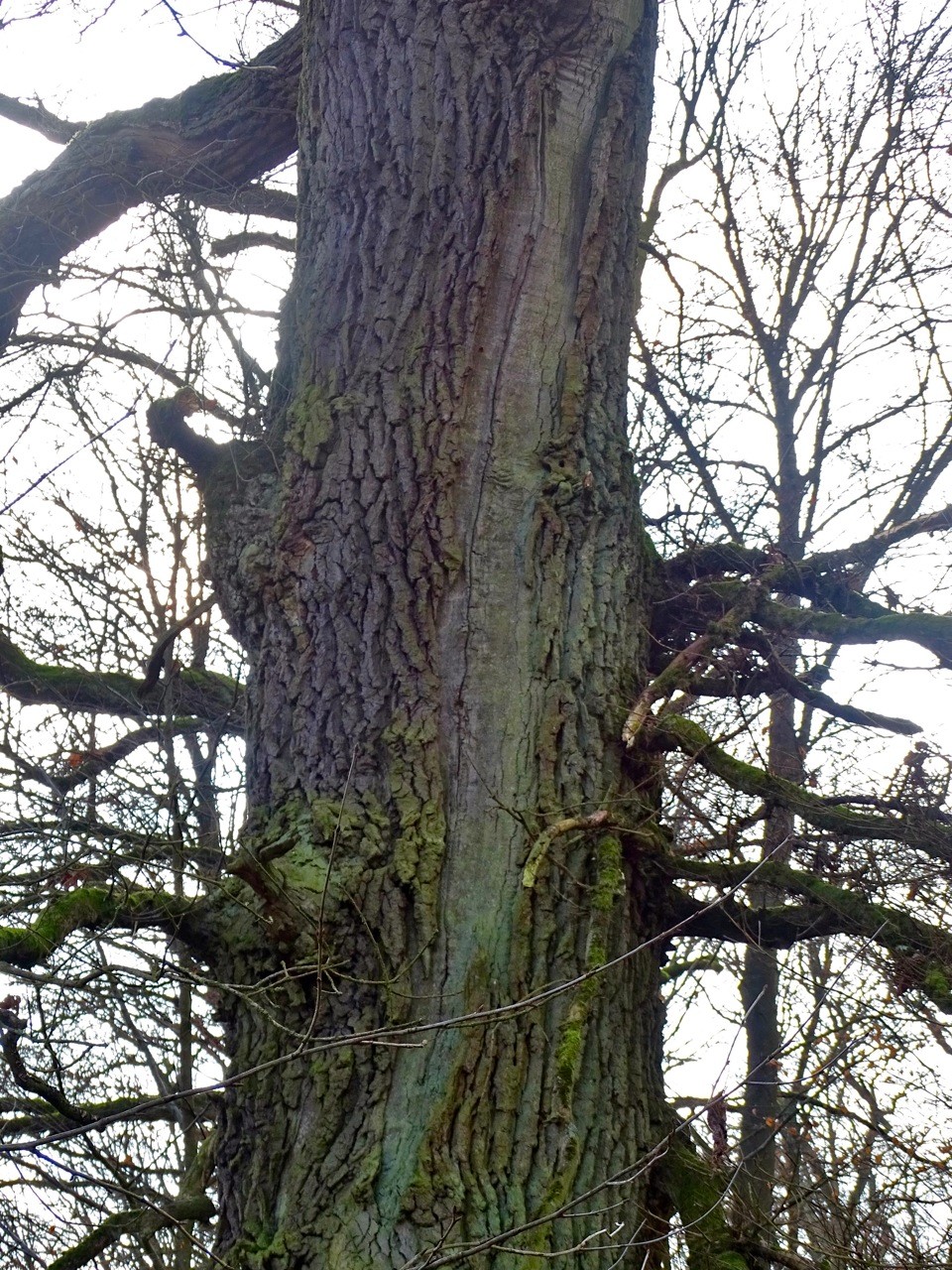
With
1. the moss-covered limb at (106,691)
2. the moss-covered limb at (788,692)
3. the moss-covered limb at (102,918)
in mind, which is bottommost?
the moss-covered limb at (102,918)

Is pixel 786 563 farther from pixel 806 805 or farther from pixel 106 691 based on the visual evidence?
pixel 106 691

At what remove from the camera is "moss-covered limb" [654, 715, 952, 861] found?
308 centimetres

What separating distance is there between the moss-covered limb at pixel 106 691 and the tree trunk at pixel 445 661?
186 centimetres

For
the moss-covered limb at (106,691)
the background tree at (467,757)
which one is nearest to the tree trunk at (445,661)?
the background tree at (467,757)

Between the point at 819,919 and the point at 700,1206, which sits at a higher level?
the point at 819,919

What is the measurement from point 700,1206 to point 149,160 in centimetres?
420

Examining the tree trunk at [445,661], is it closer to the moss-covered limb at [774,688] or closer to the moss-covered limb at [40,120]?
the moss-covered limb at [774,688]

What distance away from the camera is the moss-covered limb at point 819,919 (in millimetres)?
3000

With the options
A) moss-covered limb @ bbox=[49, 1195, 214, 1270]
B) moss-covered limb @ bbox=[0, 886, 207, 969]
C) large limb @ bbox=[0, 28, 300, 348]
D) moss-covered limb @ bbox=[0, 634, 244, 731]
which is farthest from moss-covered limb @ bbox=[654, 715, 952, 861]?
large limb @ bbox=[0, 28, 300, 348]

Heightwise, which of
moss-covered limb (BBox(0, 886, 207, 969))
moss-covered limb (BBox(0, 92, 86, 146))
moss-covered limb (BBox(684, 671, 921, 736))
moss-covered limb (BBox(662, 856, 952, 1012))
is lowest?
moss-covered limb (BBox(0, 886, 207, 969))

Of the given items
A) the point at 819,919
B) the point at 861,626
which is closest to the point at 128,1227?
the point at 819,919

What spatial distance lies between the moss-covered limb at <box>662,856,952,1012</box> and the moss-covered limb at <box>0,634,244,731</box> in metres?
2.60

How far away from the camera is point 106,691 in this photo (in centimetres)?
519

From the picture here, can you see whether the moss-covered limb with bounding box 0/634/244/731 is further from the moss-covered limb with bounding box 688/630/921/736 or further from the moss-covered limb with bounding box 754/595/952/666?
the moss-covered limb with bounding box 754/595/952/666
